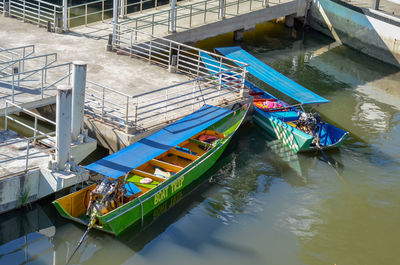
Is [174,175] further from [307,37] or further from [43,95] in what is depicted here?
[307,37]

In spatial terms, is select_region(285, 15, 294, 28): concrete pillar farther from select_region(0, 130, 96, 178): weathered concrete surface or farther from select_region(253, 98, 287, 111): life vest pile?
select_region(0, 130, 96, 178): weathered concrete surface

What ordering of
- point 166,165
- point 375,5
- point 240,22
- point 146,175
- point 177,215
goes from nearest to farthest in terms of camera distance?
point 177,215, point 146,175, point 166,165, point 240,22, point 375,5

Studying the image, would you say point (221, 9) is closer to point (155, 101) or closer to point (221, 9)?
point (221, 9)

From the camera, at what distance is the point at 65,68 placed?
81.5 feet

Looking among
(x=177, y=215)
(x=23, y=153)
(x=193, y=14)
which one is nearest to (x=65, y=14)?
(x=193, y=14)

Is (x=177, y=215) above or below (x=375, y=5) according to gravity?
below

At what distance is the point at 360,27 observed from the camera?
35594mm

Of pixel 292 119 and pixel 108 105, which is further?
pixel 292 119

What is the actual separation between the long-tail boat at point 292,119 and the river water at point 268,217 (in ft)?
1.57

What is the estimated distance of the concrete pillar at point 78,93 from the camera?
1734cm

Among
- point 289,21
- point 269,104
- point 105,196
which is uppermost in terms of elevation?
point 289,21

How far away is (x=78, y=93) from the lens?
57.6 ft

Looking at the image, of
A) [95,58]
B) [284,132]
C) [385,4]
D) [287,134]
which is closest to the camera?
[287,134]

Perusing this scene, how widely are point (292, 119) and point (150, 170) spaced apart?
7455mm
